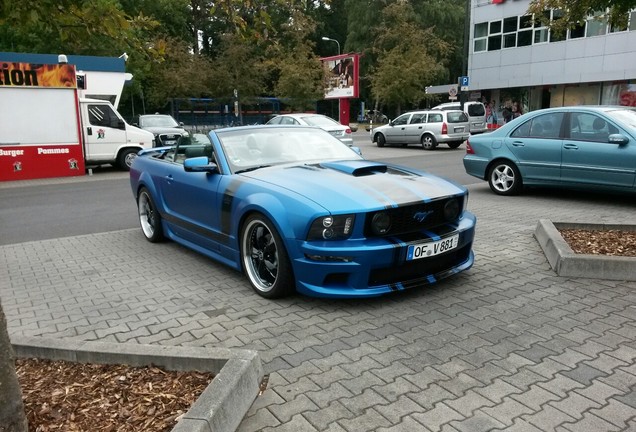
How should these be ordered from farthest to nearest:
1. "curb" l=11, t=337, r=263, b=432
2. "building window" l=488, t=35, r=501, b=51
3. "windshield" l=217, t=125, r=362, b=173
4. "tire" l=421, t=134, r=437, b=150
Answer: "building window" l=488, t=35, r=501, b=51
"tire" l=421, t=134, r=437, b=150
"windshield" l=217, t=125, r=362, b=173
"curb" l=11, t=337, r=263, b=432

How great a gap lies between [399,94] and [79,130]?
26.8 metres

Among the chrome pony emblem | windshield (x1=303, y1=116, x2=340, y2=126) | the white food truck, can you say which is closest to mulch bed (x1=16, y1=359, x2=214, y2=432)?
the chrome pony emblem

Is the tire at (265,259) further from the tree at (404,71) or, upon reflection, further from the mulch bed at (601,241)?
the tree at (404,71)

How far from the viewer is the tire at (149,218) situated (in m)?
6.70

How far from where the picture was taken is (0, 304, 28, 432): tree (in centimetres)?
232

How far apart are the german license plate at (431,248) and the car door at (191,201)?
1918 millimetres

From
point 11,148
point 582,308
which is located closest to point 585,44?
point 11,148

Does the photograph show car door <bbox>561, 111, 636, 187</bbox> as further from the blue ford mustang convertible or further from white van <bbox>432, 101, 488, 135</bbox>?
white van <bbox>432, 101, 488, 135</bbox>

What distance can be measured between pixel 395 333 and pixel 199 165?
2.47m

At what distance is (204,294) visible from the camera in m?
4.84

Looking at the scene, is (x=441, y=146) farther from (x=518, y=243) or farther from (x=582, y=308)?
(x=582, y=308)

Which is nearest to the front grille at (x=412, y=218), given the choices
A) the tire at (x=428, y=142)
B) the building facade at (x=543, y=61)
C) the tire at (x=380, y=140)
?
the tire at (x=428, y=142)

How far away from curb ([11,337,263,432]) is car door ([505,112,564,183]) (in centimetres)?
707

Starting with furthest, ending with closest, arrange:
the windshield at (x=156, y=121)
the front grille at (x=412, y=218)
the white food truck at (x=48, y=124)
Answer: the windshield at (x=156, y=121) → the white food truck at (x=48, y=124) → the front grille at (x=412, y=218)
